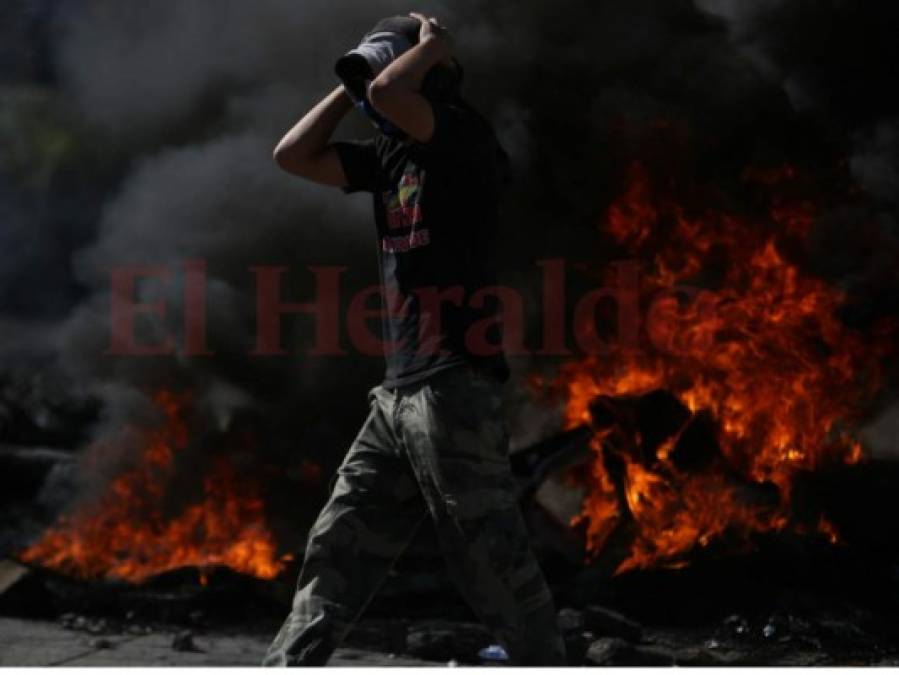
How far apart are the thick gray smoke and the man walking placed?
141 centimetres

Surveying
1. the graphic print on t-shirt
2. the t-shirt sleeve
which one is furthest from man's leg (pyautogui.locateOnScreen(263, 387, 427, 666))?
the t-shirt sleeve

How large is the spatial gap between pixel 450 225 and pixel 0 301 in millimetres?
2202

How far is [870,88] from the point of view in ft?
14.7

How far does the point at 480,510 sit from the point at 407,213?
2.47 ft

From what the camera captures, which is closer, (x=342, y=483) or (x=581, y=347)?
(x=342, y=483)

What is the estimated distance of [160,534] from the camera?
15.8ft

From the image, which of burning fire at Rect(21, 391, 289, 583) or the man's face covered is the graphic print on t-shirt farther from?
burning fire at Rect(21, 391, 289, 583)

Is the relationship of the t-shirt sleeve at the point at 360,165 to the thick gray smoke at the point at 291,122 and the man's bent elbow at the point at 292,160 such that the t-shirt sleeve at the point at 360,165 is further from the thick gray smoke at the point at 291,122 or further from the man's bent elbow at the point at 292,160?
the thick gray smoke at the point at 291,122

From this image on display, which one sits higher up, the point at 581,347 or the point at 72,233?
the point at 72,233

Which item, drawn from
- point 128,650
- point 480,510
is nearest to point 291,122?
point 128,650

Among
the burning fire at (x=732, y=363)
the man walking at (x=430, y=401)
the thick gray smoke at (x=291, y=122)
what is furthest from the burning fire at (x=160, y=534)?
the man walking at (x=430, y=401)

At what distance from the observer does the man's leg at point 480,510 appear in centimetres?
306

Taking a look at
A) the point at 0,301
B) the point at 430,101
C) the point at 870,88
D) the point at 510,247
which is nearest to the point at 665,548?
the point at 510,247

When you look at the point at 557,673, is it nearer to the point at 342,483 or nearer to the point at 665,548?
the point at 342,483
